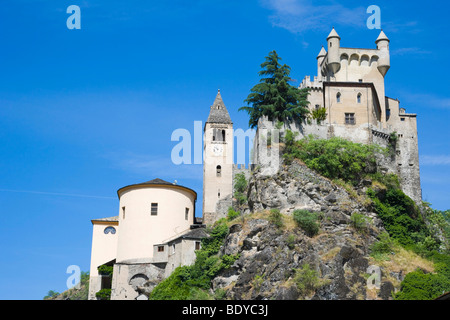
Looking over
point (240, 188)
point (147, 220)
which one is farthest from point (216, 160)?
point (147, 220)

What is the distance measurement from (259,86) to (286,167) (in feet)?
33.6

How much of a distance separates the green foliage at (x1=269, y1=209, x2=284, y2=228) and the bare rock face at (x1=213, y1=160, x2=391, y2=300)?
0.39 meters

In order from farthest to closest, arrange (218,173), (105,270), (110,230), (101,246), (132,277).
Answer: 1. (110,230)
2. (101,246)
3. (218,173)
4. (105,270)
5. (132,277)

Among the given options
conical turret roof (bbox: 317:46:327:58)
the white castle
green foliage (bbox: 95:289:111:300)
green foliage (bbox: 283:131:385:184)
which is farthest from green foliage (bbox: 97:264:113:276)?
conical turret roof (bbox: 317:46:327:58)

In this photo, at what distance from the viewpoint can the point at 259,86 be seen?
65.6 meters

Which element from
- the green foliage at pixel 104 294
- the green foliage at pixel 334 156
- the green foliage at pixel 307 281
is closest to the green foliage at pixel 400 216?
the green foliage at pixel 334 156

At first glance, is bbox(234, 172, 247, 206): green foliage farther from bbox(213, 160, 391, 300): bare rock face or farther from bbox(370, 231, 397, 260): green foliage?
bbox(370, 231, 397, 260): green foliage

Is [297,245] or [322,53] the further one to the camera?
[322,53]

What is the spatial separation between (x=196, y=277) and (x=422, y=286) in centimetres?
1851

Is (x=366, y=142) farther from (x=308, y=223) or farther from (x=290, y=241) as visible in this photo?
(x=290, y=241)

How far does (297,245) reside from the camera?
52.3 metres
